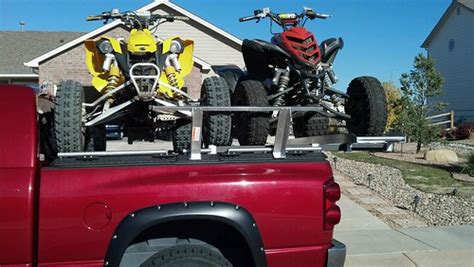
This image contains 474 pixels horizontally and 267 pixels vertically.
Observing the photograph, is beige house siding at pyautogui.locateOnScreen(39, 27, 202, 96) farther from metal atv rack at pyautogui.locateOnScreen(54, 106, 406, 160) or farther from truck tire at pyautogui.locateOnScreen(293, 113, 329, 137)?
metal atv rack at pyautogui.locateOnScreen(54, 106, 406, 160)

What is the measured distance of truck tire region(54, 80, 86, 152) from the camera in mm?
3783

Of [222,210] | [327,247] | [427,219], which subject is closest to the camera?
[222,210]

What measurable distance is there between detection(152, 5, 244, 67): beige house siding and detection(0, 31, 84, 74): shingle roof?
6.20 metres

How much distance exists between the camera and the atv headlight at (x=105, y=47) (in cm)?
506

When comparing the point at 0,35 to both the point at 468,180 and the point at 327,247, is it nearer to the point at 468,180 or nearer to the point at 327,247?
the point at 468,180

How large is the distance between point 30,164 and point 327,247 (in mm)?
1794

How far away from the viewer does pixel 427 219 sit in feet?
24.3

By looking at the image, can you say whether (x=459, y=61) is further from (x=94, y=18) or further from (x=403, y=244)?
(x=94, y=18)

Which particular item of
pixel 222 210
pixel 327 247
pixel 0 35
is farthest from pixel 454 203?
pixel 0 35

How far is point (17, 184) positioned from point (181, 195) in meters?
0.88

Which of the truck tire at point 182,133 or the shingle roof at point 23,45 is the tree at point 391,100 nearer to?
the truck tire at point 182,133

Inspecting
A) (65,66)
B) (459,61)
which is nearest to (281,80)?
(65,66)

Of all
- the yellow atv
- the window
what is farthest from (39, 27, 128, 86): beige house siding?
the window

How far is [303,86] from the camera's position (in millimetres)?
5500
